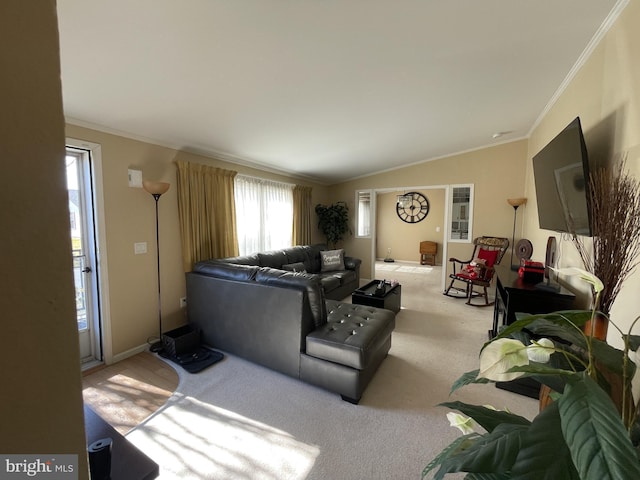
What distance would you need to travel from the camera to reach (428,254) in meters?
7.87

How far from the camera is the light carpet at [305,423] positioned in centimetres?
157

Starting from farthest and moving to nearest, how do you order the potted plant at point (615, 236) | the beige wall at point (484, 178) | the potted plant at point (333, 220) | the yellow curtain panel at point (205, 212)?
the potted plant at point (333, 220)
the beige wall at point (484, 178)
the yellow curtain panel at point (205, 212)
the potted plant at point (615, 236)

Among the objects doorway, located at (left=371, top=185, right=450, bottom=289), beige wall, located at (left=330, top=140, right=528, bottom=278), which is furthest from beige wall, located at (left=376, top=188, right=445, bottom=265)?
beige wall, located at (left=330, top=140, right=528, bottom=278)

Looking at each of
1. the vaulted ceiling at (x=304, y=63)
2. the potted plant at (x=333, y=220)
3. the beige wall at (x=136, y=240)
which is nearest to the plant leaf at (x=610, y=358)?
the vaulted ceiling at (x=304, y=63)

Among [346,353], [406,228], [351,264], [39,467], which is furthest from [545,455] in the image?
[406,228]

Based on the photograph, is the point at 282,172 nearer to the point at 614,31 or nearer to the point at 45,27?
the point at 614,31

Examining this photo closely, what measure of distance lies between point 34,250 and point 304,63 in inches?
77.2

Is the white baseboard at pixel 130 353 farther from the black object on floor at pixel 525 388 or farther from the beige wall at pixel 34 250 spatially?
the black object on floor at pixel 525 388

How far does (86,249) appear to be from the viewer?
2586mm

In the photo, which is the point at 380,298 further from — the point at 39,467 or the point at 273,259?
the point at 39,467

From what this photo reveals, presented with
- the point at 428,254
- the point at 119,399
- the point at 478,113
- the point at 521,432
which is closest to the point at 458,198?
the point at 478,113

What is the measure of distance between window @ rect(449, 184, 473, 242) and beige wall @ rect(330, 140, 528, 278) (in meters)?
0.09

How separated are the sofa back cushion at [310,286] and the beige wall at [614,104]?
192 centimetres

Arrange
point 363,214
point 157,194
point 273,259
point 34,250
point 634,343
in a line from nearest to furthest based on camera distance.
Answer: point 34,250 → point 634,343 → point 157,194 → point 273,259 → point 363,214
